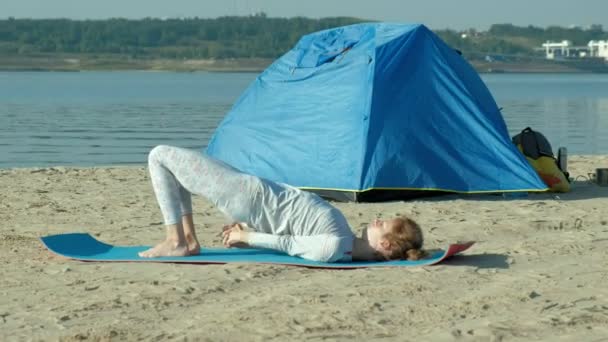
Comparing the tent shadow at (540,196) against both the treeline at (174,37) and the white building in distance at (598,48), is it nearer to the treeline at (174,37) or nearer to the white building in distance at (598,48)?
the treeline at (174,37)

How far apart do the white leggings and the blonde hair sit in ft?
2.50

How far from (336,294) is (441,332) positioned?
76 centimetres

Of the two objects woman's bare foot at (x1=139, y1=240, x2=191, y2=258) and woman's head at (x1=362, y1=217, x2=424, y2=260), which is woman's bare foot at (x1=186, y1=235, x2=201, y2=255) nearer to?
woman's bare foot at (x1=139, y1=240, x2=191, y2=258)

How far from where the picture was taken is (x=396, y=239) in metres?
5.74

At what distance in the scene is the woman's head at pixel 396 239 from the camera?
18.8 ft

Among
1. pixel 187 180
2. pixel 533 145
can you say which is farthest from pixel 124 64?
pixel 187 180

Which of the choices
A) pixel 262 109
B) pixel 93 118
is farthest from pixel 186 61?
pixel 262 109

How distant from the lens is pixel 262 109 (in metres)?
9.65

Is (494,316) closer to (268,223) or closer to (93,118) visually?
(268,223)

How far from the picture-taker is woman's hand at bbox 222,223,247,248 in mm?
5887

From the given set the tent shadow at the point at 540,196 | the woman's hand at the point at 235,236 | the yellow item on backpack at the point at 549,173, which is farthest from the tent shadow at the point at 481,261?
the yellow item on backpack at the point at 549,173

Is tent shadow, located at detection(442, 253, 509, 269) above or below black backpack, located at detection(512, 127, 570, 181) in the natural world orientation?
below

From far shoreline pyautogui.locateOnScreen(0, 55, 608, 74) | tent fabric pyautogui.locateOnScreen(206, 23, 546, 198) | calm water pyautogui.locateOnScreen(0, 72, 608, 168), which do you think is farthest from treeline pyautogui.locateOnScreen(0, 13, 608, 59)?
tent fabric pyautogui.locateOnScreen(206, 23, 546, 198)

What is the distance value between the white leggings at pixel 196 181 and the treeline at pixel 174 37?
280 ft
